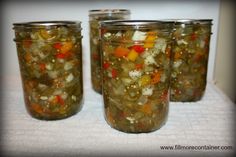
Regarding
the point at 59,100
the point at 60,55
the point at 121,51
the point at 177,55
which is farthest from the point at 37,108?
the point at 177,55

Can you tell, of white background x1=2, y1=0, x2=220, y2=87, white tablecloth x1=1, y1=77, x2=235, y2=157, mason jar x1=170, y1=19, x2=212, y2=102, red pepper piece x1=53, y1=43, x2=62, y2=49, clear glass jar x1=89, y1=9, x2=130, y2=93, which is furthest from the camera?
white background x1=2, y1=0, x2=220, y2=87

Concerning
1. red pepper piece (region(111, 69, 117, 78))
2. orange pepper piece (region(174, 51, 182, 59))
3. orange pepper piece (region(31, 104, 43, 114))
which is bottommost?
orange pepper piece (region(31, 104, 43, 114))

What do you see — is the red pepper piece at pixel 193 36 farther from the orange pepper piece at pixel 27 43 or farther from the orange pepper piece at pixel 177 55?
the orange pepper piece at pixel 27 43

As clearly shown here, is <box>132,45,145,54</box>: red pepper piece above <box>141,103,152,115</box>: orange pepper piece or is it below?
above

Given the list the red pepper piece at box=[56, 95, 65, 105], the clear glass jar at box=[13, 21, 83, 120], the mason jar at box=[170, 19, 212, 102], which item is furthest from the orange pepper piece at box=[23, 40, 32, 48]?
the mason jar at box=[170, 19, 212, 102]

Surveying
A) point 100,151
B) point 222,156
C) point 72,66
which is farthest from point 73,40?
point 222,156

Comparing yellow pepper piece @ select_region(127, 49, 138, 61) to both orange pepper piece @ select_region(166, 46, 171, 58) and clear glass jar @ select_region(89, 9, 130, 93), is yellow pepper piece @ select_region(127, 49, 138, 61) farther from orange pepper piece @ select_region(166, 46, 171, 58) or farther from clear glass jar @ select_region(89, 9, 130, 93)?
clear glass jar @ select_region(89, 9, 130, 93)

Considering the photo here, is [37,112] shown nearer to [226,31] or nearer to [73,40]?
[73,40]

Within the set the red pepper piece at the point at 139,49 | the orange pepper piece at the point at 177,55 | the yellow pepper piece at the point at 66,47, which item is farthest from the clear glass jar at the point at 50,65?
the orange pepper piece at the point at 177,55
